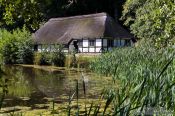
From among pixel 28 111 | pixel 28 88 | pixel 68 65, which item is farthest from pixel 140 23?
pixel 28 111

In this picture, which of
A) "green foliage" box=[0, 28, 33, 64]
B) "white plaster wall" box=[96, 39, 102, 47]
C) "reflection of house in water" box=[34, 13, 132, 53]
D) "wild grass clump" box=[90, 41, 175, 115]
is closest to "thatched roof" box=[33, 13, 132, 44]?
"reflection of house in water" box=[34, 13, 132, 53]

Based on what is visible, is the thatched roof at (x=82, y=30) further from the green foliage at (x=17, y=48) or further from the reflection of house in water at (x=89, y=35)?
the green foliage at (x=17, y=48)

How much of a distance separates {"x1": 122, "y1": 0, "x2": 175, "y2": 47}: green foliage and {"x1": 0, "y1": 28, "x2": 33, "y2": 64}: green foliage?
10.1 metres

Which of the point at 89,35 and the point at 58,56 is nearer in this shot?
the point at 58,56

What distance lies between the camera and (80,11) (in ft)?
192

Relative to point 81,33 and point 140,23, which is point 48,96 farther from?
point 81,33

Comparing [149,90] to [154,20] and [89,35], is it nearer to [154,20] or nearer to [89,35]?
[154,20]

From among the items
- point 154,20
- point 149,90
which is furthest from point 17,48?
point 149,90

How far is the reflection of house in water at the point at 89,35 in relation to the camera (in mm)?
41250

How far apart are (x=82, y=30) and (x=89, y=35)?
87.9 inches

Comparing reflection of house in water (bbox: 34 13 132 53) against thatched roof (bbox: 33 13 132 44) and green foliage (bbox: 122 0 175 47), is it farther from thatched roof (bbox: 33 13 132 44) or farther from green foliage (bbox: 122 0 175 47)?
green foliage (bbox: 122 0 175 47)

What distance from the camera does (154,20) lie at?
499 inches

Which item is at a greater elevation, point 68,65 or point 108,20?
point 108,20

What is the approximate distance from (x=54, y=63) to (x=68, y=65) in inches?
87.4
